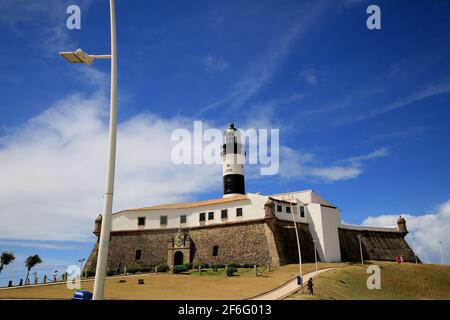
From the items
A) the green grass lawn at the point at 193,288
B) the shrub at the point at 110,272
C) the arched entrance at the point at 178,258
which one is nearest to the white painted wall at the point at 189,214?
the arched entrance at the point at 178,258

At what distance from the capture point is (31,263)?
47.3m

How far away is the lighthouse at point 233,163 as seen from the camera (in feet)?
191

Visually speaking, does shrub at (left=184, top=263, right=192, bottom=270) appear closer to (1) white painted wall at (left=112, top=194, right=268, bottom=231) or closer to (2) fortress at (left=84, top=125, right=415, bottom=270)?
(2) fortress at (left=84, top=125, right=415, bottom=270)

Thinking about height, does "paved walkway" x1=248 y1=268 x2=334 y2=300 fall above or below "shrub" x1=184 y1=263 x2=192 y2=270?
below

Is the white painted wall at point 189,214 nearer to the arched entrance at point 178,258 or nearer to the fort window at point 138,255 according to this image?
the fort window at point 138,255

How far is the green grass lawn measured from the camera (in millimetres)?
26812

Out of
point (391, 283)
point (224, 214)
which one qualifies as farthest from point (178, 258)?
point (391, 283)

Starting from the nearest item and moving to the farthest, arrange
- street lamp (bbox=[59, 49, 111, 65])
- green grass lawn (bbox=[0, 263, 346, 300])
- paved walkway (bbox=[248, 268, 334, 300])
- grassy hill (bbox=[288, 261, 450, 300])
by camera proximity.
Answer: street lamp (bbox=[59, 49, 111, 65]), paved walkway (bbox=[248, 268, 334, 300]), green grass lawn (bbox=[0, 263, 346, 300]), grassy hill (bbox=[288, 261, 450, 300])

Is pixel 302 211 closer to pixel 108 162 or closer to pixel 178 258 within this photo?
pixel 178 258

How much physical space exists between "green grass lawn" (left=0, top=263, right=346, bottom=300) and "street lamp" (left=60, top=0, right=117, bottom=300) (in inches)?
731

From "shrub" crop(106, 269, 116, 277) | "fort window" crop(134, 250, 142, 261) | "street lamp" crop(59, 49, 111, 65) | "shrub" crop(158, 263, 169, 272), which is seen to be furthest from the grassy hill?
"fort window" crop(134, 250, 142, 261)

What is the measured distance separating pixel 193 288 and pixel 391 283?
24.0 metres

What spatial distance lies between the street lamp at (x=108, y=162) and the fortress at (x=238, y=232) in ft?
130
